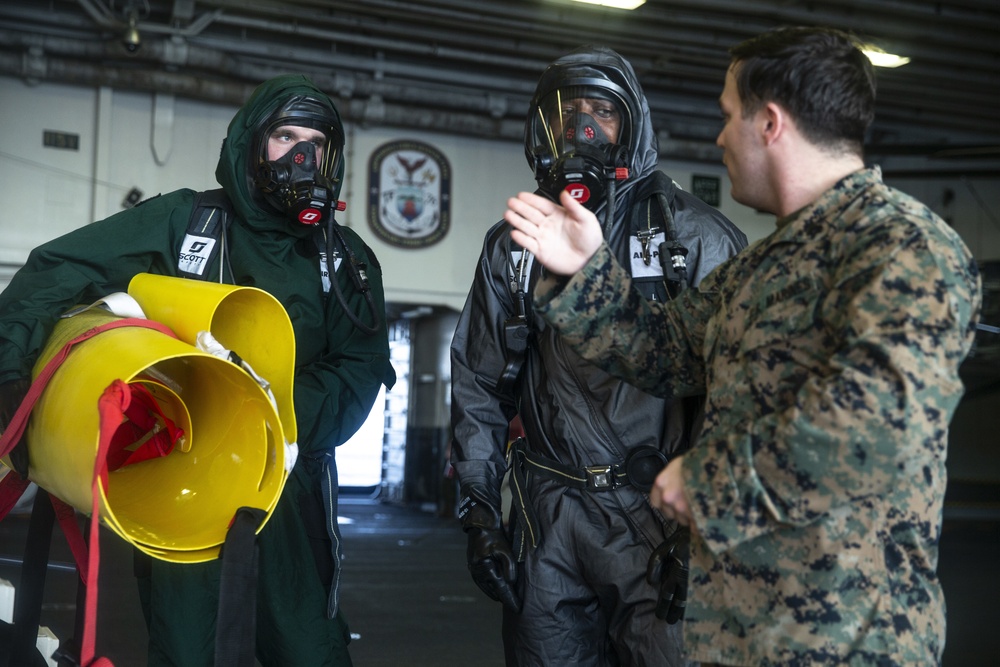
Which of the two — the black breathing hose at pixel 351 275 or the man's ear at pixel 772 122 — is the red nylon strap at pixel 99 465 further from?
the man's ear at pixel 772 122

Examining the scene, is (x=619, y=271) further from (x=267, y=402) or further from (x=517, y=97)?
(x=517, y=97)

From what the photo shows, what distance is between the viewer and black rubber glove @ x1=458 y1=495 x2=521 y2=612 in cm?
202

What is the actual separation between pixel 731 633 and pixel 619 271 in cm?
63

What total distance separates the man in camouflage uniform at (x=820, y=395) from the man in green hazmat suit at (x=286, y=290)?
3.80 feet

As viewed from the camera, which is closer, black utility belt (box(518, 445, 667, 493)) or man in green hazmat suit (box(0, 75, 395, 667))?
black utility belt (box(518, 445, 667, 493))

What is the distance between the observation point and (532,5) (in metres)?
8.02

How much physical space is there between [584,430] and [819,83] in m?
0.92

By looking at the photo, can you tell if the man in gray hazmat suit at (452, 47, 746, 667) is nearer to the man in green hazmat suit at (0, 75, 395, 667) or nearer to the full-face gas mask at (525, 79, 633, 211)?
the full-face gas mask at (525, 79, 633, 211)

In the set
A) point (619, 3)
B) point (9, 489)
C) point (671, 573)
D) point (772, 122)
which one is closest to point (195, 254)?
point (9, 489)

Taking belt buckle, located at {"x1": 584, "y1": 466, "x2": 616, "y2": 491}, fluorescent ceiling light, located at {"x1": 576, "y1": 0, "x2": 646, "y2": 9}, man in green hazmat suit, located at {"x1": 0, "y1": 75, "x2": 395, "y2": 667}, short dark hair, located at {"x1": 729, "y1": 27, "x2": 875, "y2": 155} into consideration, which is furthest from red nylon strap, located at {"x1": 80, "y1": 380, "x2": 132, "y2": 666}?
fluorescent ceiling light, located at {"x1": 576, "y1": 0, "x2": 646, "y2": 9}

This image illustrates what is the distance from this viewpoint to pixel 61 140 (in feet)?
28.9

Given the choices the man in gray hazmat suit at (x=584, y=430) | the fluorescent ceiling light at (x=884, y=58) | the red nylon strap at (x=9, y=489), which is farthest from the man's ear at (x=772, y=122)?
the fluorescent ceiling light at (x=884, y=58)

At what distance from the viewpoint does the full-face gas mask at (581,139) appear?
2.02 meters

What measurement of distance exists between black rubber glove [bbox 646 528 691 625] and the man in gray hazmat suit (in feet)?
0.06
